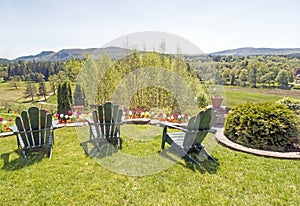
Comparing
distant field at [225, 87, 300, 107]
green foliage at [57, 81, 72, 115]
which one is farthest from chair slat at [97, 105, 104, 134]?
green foliage at [57, 81, 72, 115]

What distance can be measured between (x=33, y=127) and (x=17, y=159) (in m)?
0.52

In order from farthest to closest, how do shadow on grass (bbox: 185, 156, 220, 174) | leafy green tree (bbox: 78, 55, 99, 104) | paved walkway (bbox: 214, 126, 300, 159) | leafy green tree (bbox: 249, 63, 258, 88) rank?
1. leafy green tree (bbox: 249, 63, 258, 88)
2. leafy green tree (bbox: 78, 55, 99, 104)
3. paved walkway (bbox: 214, 126, 300, 159)
4. shadow on grass (bbox: 185, 156, 220, 174)

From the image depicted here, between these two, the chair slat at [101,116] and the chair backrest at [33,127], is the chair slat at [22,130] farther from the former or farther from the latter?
the chair slat at [101,116]

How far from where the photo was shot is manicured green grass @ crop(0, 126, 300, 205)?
2.17 metres

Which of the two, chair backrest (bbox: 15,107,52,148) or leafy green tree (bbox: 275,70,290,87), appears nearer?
chair backrest (bbox: 15,107,52,148)

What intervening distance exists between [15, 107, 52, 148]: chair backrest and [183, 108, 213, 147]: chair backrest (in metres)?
2.21

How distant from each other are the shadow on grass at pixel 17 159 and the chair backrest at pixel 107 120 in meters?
0.95

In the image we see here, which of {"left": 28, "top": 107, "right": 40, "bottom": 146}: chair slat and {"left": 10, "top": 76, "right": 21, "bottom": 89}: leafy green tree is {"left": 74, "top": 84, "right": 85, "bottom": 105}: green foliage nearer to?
{"left": 28, "top": 107, "right": 40, "bottom": 146}: chair slat

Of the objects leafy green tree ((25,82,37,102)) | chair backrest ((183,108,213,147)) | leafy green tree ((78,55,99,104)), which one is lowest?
leafy green tree ((25,82,37,102))

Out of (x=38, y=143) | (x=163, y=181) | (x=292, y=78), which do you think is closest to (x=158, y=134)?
(x=163, y=181)

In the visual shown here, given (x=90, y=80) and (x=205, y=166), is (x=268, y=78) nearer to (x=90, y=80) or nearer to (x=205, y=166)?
(x=90, y=80)

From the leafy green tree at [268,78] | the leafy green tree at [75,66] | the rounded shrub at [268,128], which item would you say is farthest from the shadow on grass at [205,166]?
the leafy green tree at [268,78]

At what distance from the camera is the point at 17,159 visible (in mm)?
3164

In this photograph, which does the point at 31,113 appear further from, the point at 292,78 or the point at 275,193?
the point at 292,78
